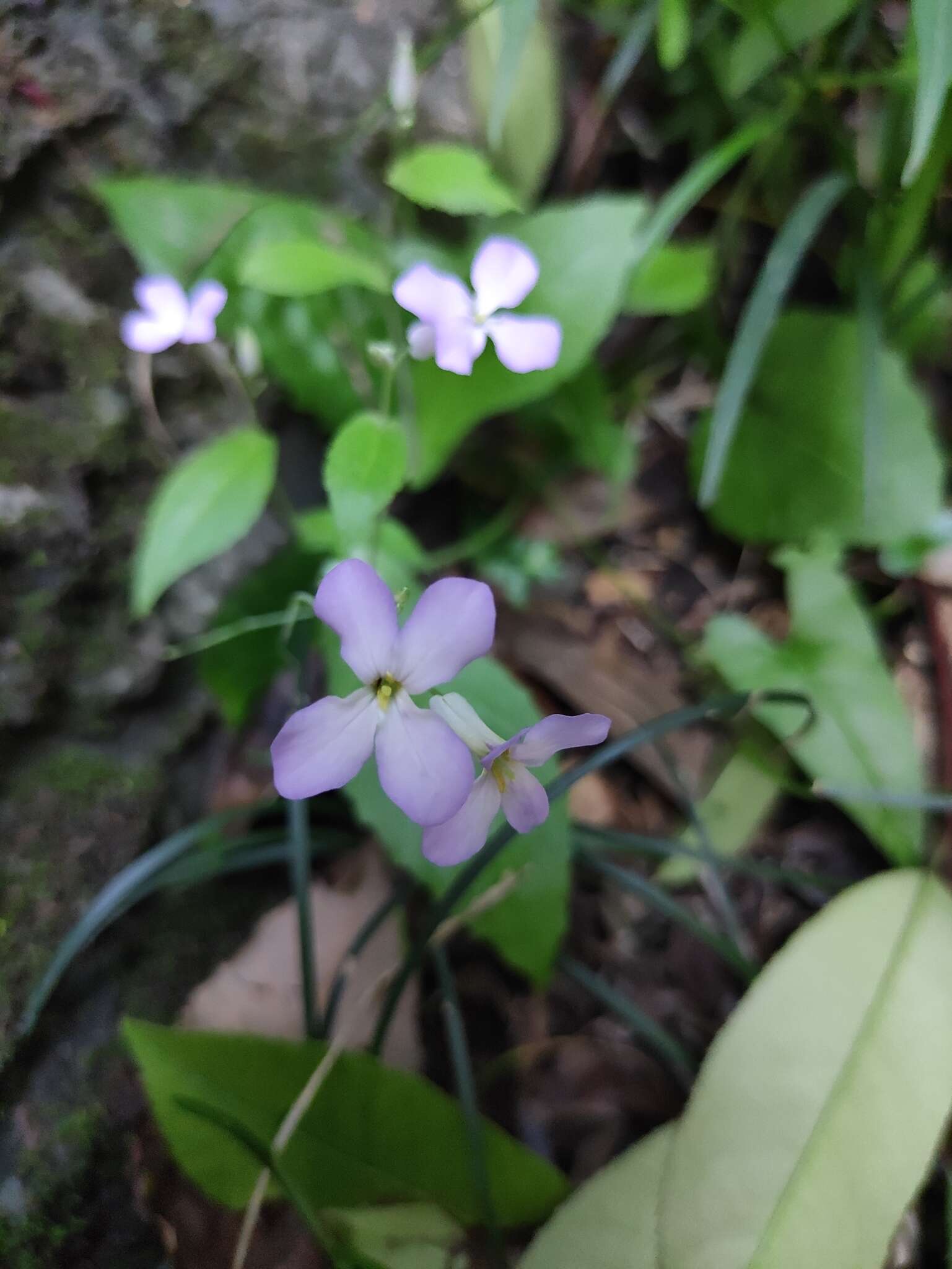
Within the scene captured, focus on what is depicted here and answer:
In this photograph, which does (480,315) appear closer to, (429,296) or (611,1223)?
(429,296)

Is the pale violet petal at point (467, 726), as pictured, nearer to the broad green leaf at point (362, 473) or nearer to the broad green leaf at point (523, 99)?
the broad green leaf at point (362, 473)

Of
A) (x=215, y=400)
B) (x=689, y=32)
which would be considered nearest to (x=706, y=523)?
(x=689, y=32)

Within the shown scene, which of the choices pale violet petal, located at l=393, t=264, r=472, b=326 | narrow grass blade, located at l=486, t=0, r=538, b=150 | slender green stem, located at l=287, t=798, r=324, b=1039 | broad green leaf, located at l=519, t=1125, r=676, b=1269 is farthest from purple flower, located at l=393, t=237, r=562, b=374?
broad green leaf, located at l=519, t=1125, r=676, b=1269

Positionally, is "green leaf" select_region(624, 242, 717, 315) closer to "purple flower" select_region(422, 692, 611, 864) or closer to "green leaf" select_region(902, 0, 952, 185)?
"green leaf" select_region(902, 0, 952, 185)

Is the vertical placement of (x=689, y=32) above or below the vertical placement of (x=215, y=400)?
above

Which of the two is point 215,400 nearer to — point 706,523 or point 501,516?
point 501,516

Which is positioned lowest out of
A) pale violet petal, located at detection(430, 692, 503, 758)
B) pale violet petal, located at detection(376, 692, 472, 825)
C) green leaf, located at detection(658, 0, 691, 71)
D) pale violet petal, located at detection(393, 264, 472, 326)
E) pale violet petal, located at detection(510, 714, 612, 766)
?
pale violet petal, located at detection(430, 692, 503, 758)

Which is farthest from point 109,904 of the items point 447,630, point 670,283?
point 670,283
